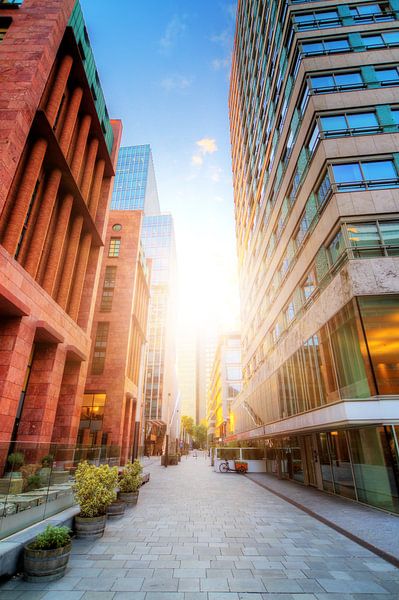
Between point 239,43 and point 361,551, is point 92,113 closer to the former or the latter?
point 361,551

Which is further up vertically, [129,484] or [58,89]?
[58,89]

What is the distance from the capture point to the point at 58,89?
66.2 ft

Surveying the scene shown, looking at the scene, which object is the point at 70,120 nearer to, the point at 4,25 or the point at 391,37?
the point at 4,25

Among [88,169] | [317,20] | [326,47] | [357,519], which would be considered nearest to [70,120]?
[88,169]

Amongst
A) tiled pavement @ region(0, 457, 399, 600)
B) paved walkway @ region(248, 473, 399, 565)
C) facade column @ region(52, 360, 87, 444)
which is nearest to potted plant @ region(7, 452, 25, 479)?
tiled pavement @ region(0, 457, 399, 600)

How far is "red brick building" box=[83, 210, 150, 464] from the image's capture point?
31031mm

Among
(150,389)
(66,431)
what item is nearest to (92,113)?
(66,431)

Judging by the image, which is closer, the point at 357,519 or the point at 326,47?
the point at 357,519

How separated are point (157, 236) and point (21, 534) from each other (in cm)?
11057

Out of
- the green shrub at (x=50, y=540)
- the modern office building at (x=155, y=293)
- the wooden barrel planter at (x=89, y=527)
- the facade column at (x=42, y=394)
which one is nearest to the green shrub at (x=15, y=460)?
the green shrub at (x=50, y=540)

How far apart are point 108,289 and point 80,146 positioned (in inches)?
Result: 662

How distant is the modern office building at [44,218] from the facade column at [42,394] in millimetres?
58

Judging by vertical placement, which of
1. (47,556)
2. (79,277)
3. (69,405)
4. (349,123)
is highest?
(349,123)

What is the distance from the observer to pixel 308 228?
17875mm
